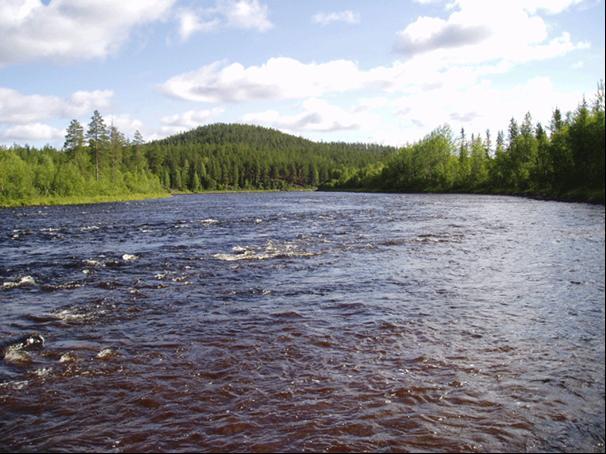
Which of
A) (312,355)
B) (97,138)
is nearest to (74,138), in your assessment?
(97,138)

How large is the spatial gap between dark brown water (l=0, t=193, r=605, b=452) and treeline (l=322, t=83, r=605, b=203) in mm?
29298

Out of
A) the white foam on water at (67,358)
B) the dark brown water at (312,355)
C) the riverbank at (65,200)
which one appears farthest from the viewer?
the riverbank at (65,200)

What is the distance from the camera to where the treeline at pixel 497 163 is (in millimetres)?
55031

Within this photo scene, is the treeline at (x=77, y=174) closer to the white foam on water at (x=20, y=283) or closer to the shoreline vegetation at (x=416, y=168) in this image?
the shoreline vegetation at (x=416, y=168)

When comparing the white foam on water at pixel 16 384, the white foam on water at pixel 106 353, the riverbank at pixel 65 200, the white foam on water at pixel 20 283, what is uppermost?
the riverbank at pixel 65 200

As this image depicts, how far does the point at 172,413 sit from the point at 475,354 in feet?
18.7

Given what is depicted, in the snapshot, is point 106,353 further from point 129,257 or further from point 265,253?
point 129,257

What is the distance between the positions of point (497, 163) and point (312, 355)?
9363cm

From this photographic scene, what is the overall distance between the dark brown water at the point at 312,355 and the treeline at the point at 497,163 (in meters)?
29.3

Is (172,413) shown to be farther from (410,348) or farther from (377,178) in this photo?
(377,178)

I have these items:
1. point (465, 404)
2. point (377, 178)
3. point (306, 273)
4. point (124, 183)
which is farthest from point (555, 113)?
point (465, 404)

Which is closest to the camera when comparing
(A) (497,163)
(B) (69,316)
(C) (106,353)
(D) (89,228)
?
Answer: (C) (106,353)

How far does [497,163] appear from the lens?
304 feet

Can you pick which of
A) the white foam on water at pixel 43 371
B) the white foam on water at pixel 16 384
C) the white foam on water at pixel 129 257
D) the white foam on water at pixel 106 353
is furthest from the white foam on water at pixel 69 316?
the white foam on water at pixel 129 257
